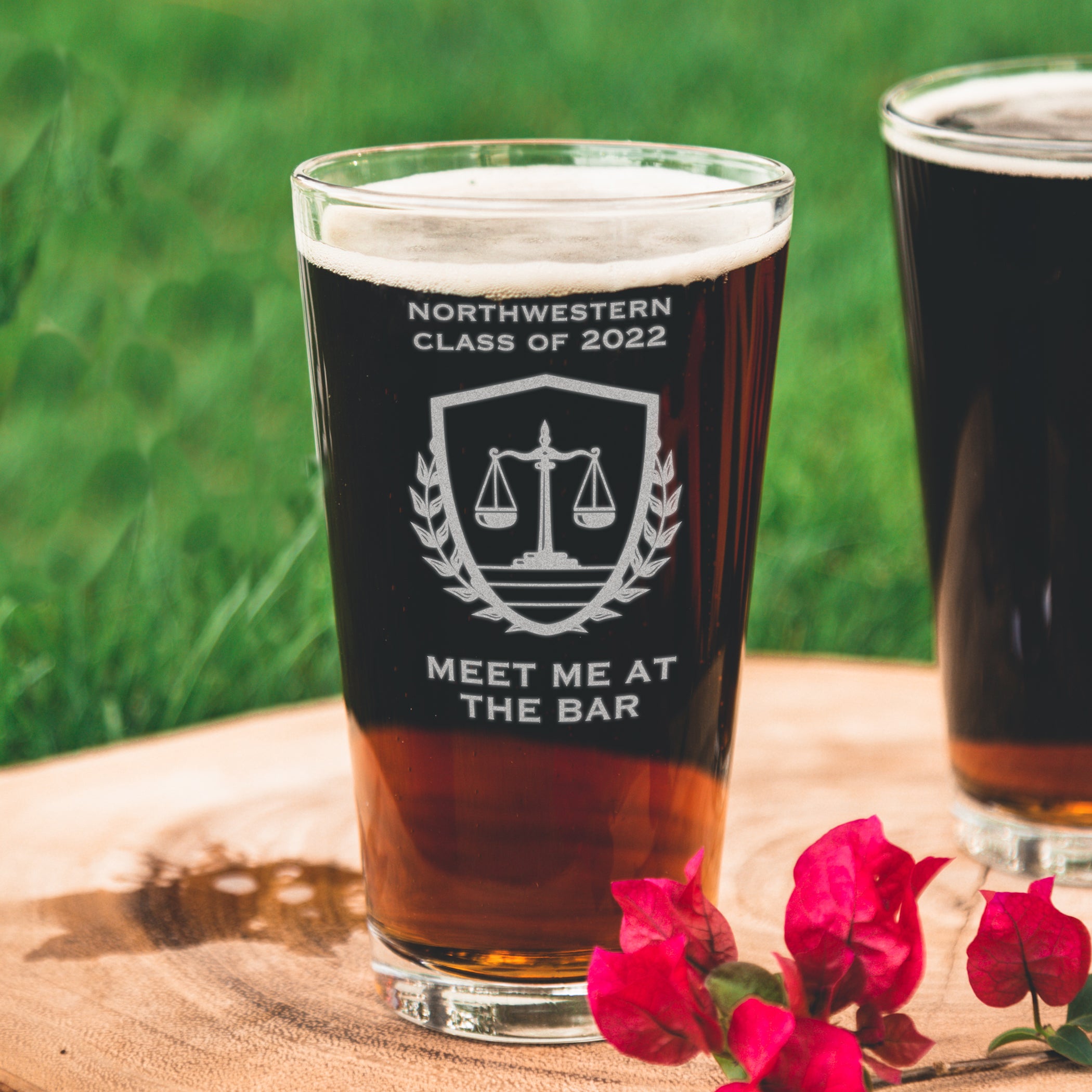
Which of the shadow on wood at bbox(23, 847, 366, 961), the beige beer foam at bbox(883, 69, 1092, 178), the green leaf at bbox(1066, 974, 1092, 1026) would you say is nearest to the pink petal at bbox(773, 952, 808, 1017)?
the green leaf at bbox(1066, 974, 1092, 1026)

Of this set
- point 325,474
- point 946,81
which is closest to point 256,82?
point 946,81

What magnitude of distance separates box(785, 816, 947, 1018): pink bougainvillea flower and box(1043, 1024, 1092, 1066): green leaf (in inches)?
5.1

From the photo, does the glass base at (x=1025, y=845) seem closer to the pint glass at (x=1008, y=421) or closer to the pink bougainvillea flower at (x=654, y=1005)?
the pint glass at (x=1008, y=421)

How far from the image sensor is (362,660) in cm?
118

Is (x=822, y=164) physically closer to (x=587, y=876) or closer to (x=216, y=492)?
(x=216, y=492)

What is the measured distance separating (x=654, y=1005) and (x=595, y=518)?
0.32m

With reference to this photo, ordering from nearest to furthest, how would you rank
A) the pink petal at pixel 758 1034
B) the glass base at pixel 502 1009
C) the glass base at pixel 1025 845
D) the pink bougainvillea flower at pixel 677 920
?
the pink petal at pixel 758 1034 < the pink bougainvillea flower at pixel 677 920 < the glass base at pixel 502 1009 < the glass base at pixel 1025 845

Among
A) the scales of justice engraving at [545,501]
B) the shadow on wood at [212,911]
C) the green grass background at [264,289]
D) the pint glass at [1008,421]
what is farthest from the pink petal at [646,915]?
the green grass background at [264,289]

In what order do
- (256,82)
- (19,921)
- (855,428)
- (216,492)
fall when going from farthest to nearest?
(256,82) → (855,428) → (216,492) → (19,921)

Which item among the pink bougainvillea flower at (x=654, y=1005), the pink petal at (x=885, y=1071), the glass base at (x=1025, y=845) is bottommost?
the glass base at (x=1025, y=845)

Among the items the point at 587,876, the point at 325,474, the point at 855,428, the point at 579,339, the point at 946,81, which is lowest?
the point at 855,428

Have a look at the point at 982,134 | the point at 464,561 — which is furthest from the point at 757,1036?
the point at 982,134

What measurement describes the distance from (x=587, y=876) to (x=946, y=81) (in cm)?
87

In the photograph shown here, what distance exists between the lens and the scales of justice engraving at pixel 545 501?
3.43 ft
